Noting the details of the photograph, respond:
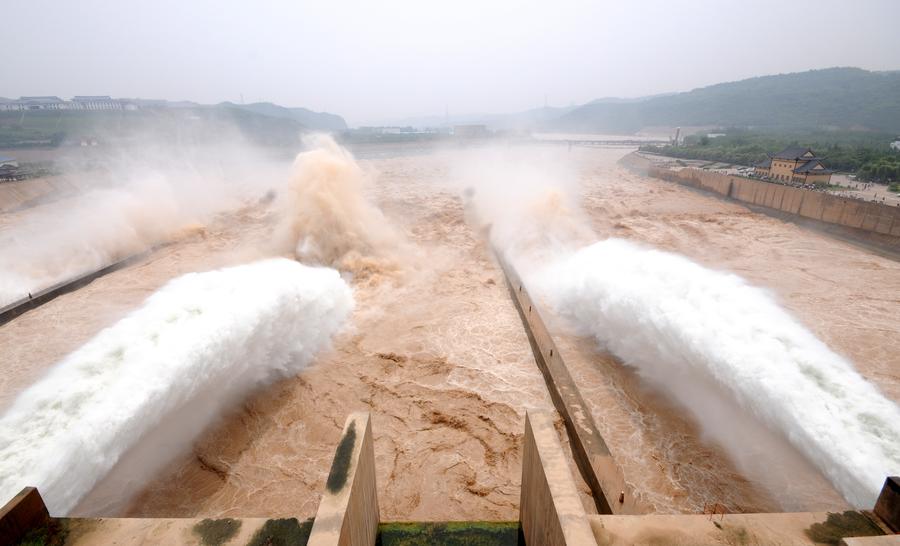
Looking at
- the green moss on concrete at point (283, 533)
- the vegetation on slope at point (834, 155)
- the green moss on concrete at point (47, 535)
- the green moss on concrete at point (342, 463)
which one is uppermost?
the green moss on concrete at point (342, 463)

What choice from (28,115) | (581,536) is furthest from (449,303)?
(28,115)

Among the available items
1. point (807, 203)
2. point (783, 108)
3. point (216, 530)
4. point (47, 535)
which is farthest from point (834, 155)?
point (783, 108)

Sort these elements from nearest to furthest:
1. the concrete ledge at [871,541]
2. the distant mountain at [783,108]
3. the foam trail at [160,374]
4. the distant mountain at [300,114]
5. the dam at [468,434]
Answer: the concrete ledge at [871,541], the dam at [468,434], the foam trail at [160,374], the distant mountain at [783,108], the distant mountain at [300,114]

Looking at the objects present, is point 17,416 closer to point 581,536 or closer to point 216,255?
point 581,536

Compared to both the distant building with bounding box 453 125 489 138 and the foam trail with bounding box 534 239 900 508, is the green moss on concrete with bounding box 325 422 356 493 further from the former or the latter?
the distant building with bounding box 453 125 489 138

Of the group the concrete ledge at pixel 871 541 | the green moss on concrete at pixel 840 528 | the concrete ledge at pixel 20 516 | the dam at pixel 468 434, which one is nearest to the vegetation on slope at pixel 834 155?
the dam at pixel 468 434

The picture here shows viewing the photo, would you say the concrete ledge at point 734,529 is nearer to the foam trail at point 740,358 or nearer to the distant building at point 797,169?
the foam trail at point 740,358

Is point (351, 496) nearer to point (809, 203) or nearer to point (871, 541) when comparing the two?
point (871, 541)
